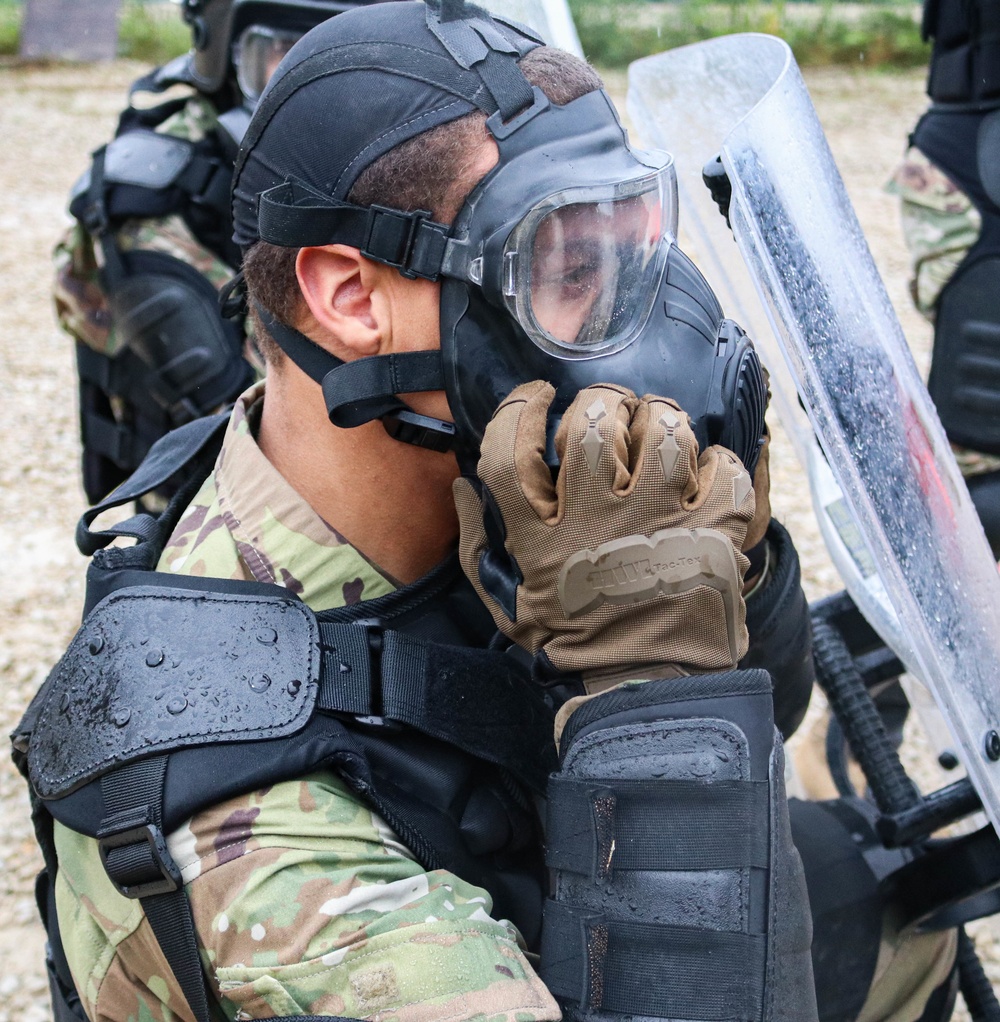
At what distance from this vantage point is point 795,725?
6.79ft

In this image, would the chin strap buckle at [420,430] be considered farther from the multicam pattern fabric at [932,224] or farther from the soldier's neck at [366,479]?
the multicam pattern fabric at [932,224]

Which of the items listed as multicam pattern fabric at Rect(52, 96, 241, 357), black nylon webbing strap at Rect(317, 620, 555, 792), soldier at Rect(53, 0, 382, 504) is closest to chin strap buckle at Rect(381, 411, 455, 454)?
black nylon webbing strap at Rect(317, 620, 555, 792)

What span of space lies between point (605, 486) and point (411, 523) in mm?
423

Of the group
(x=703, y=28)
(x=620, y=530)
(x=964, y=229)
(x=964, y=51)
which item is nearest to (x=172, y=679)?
(x=620, y=530)

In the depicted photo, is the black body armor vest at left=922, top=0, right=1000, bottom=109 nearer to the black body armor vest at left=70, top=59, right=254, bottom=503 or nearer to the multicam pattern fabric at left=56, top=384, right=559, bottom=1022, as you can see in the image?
the black body armor vest at left=70, top=59, right=254, bottom=503

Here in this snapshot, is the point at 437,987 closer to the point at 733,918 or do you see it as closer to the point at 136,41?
the point at 733,918

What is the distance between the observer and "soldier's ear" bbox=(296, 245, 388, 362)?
1610mm

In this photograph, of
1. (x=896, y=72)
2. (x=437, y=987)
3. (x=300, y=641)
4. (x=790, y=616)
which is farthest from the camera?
(x=896, y=72)

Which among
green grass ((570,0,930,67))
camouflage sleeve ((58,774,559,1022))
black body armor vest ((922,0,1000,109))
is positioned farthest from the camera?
green grass ((570,0,930,67))

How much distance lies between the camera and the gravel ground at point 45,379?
3.61 metres

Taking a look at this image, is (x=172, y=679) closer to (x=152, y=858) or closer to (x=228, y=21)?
(x=152, y=858)

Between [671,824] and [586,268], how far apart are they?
704 mm

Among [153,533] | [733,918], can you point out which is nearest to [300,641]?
[153,533]

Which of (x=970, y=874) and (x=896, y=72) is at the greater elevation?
(x=970, y=874)
